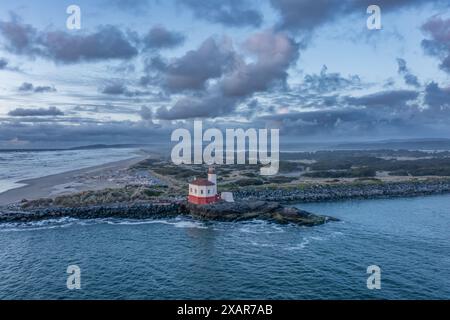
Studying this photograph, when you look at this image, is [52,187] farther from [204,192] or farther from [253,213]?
[253,213]

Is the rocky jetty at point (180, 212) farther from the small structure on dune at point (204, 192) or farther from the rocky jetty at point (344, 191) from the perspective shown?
the rocky jetty at point (344, 191)

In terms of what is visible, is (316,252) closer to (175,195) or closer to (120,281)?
(120,281)

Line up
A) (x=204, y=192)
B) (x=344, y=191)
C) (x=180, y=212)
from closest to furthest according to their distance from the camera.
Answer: (x=204, y=192) → (x=180, y=212) → (x=344, y=191)

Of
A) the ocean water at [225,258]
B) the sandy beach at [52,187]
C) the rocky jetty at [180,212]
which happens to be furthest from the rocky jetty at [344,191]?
the sandy beach at [52,187]

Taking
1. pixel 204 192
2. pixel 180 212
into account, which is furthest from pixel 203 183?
pixel 180 212

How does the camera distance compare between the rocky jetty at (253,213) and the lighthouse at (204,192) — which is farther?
the lighthouse at (204,192)

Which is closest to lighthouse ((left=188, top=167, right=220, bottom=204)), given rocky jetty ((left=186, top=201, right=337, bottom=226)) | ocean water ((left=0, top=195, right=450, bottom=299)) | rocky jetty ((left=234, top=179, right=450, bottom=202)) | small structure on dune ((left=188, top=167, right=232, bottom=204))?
small structure on dune ((left=188, top=167, right=232, bottom=204))
